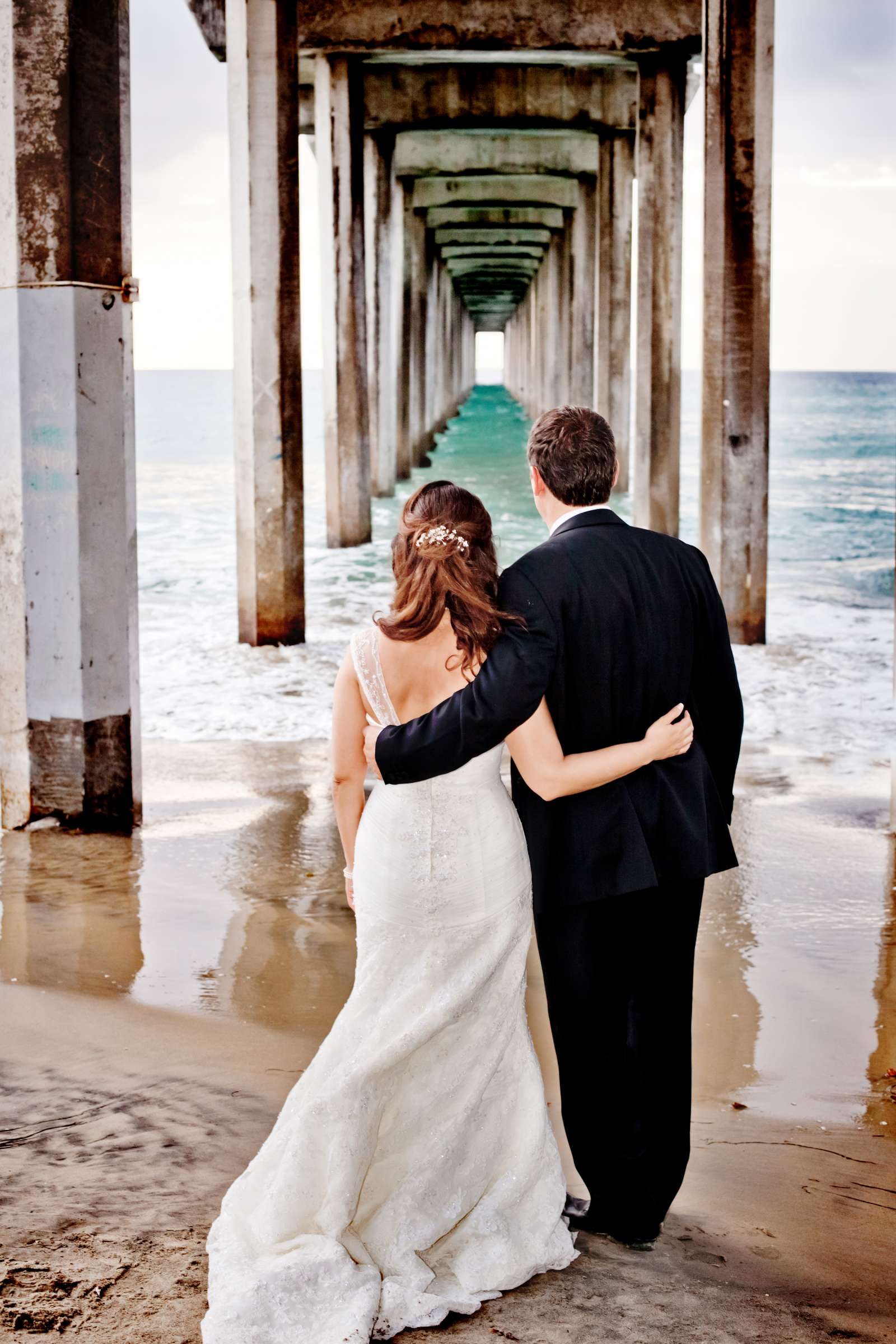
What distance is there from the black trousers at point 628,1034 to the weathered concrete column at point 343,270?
11039 millimetres

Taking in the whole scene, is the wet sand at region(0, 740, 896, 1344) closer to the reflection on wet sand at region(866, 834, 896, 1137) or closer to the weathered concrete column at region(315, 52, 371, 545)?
the reflection on wet sand at region(866, 834, 896, 1137)

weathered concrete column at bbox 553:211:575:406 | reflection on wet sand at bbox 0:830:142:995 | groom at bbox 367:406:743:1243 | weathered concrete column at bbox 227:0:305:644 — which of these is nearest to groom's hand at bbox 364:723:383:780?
groom at bbox 367:406:743:1243

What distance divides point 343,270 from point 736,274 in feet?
17.4

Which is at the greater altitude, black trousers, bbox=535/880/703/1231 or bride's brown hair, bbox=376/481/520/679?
bride's brown hair, bbox=376/481/520/679

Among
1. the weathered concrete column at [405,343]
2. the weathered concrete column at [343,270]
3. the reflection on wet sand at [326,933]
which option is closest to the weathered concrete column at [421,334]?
the weathered concrete column at [405,343]

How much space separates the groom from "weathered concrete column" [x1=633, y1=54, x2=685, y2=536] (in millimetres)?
10894

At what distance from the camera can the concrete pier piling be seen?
4.95 m

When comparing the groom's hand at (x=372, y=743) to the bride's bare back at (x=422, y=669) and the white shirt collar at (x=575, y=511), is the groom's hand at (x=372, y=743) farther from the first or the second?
the white shirt collar at (x=575, y=511)

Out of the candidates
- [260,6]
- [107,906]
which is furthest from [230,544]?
[107,906]

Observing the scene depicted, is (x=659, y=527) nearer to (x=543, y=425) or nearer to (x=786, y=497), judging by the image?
(x=543, y=425)

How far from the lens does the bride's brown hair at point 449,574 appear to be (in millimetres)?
2191

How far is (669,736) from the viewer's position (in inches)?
89.6

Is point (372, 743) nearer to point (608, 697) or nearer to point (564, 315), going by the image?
point (608, 697)

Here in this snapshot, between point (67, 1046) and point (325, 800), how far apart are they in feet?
8.43
